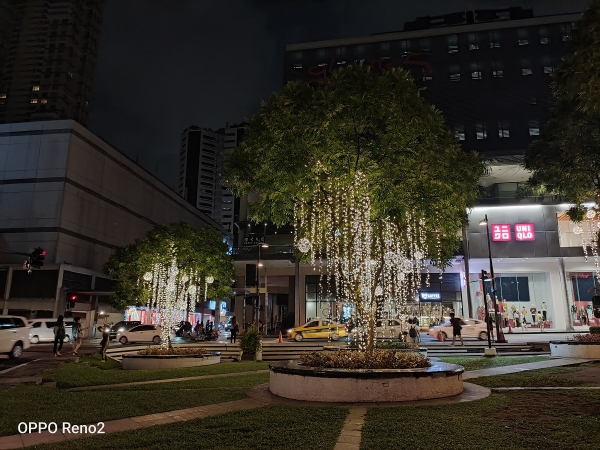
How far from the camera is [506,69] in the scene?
5647cm

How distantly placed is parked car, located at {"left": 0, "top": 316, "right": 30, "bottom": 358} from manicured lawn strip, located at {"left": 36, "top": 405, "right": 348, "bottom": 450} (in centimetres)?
1614

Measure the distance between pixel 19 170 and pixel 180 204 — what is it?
27.9 metres

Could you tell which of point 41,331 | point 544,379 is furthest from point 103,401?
point 41,331

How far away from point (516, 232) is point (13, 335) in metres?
35.2

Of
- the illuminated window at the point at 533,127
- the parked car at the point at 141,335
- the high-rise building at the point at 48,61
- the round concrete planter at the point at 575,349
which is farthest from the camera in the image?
the high-rise building at the point at 48,61

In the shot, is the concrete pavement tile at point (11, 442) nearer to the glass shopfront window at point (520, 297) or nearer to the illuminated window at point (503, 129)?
the glass shopfront window at point (520, 297)

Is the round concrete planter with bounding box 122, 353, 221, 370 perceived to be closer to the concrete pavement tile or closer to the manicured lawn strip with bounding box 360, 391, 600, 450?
the concrete pavement tile

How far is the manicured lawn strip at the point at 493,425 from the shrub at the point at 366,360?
192 centimetres

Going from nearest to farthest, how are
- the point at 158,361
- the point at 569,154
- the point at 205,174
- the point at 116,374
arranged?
the point at 116,374 → the point at 158,361 → the point at 569,154 → the point at 205,174

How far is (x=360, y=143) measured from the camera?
43.4 feet

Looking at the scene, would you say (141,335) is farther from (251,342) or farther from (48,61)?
(48,61)

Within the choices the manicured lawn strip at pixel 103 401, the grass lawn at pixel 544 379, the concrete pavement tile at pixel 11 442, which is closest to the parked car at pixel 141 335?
the manicured lawn strip at pixel 103 401

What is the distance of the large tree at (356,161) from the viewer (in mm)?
12641

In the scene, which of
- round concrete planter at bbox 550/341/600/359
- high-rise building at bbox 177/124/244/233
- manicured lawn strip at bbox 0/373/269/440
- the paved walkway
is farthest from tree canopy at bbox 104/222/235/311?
high-rise building at bbox 177/124/244/233
